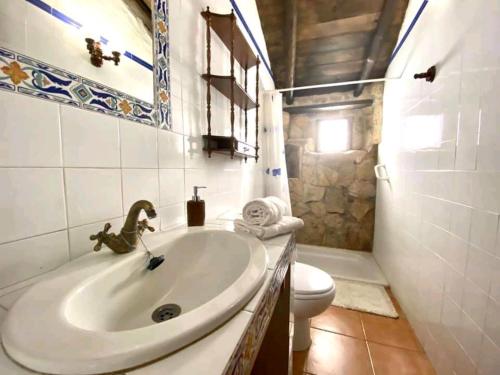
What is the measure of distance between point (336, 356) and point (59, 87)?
176 cm

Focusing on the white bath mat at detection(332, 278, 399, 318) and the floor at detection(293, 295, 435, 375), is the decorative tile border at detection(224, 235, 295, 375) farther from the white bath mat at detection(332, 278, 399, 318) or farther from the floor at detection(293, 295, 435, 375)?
the white bath mat at detection(332, 278, 399, 318)

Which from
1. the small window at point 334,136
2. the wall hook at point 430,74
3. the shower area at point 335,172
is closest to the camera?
the wall hook at point 430,74

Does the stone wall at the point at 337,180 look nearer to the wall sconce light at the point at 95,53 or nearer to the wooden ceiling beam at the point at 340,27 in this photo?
the wooden ceiling beam at the point at 340,27

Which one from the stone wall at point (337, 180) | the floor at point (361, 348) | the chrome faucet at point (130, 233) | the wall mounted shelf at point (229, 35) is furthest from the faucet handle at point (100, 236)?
the stone wall at point (337, 180)

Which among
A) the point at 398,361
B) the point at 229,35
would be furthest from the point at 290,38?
the point at 398,361

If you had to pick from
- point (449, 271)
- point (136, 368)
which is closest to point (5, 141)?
point (136, 368)

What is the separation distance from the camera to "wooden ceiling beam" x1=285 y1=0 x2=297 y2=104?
1703 mm

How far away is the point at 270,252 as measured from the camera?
27.7 inches

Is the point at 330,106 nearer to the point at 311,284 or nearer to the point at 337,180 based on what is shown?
the point at 337,180

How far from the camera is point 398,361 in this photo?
1238mm

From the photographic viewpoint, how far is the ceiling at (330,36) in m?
1.75

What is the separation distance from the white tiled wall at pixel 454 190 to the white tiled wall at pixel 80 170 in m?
1.24

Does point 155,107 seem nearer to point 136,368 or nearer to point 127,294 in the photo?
point 127,294

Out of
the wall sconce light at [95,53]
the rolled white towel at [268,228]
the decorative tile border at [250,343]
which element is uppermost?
the wall sconce light at [95,53]
